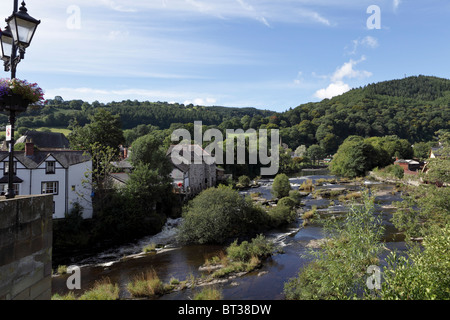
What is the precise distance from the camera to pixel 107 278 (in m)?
18.4

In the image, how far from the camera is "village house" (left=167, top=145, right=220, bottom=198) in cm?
4060

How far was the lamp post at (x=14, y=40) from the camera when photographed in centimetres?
513

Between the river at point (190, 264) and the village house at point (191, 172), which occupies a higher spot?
the village house at point (191, 172)

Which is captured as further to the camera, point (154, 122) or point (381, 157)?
point (154, 122)

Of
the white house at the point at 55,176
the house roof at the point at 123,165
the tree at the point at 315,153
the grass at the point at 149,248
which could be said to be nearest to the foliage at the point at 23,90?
the grass at the point at 149,248

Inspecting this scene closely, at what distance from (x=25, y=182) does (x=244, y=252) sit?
63.9 feet

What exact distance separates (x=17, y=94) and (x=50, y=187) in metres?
23.2

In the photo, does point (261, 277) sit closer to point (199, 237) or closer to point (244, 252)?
point (244, 252)

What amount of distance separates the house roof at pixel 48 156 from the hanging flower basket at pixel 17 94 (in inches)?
895

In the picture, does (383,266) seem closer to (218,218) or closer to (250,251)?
(250,251)

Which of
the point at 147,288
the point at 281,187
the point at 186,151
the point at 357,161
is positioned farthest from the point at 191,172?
the point at 357,161

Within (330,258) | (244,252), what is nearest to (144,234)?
(244,252)

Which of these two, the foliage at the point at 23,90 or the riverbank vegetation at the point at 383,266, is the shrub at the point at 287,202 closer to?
the riverbank vegetation at the point at 383,266

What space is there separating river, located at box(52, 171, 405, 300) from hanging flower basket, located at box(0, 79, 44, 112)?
1336cm
